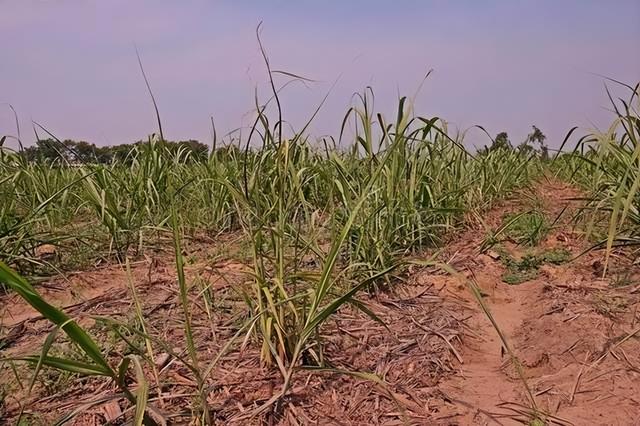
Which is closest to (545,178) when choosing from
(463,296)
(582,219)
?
(582,219)

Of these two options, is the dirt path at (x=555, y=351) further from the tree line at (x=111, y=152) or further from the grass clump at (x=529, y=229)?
the tree line at (x=111, y=152)

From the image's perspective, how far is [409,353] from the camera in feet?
5.64

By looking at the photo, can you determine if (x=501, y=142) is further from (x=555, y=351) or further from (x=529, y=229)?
(x=555, y=351)

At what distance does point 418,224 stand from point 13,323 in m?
1.68

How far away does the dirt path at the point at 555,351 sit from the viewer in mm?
1428

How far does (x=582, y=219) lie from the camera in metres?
2.90

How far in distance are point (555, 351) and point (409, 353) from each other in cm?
44

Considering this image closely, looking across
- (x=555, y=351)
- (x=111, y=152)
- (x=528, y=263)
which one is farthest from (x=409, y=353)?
(x=111, y=152)

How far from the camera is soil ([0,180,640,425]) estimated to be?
1.40m

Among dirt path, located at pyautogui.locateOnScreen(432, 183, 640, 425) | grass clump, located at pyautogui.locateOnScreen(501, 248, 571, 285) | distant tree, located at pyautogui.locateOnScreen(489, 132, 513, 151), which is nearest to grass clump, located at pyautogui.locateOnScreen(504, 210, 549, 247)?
grass clump, located at pyautogui.locateOnScreen(501, 248, 571, 285)

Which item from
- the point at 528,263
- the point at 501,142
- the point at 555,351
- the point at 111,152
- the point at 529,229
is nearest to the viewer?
the point at 555,351

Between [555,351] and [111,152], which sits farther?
[111,152]

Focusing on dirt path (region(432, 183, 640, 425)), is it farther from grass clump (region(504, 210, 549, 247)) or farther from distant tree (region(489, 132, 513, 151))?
distant tree (region(489, 132, 513, 151))

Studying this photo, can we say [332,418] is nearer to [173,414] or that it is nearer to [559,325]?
[173,414]
